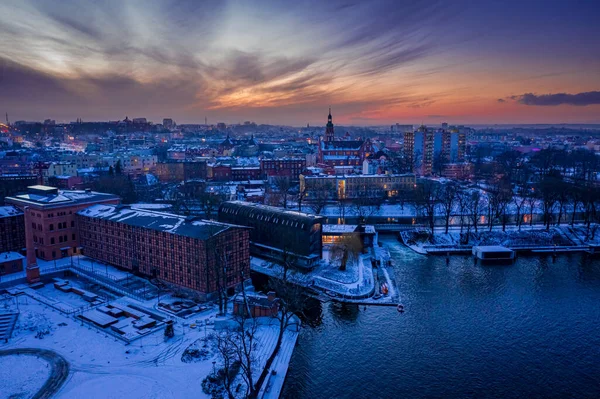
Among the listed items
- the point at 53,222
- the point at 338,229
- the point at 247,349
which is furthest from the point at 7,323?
the point at 338,229

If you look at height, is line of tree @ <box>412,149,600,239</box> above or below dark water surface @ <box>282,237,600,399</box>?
above

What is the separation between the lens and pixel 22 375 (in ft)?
61.3

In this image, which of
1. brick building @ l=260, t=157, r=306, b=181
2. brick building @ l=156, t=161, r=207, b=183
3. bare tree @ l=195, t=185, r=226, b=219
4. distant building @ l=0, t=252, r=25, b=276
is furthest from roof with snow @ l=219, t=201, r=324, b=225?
brick building @ l=156, t=161, r=207, b=183

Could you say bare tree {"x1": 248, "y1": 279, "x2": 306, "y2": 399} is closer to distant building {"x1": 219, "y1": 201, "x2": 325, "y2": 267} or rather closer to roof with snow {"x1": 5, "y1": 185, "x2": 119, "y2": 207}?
distant building {"x1": 219, "y1": 201, "x2": 325, "y2": 267}

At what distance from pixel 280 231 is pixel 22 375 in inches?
791

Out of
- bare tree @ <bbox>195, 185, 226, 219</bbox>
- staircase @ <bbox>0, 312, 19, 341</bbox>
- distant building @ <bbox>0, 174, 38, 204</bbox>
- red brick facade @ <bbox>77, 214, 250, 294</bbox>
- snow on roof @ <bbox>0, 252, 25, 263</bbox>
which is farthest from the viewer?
distant building @ <bbox>0, 174, 38, 204</bbox>

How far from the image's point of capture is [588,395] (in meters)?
18.5

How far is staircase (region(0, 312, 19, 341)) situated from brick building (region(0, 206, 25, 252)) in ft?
41.9

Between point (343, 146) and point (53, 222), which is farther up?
point (343, 146)

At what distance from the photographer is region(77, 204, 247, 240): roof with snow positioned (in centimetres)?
2727

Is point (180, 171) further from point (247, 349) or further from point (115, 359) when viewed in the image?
point (247, 349)

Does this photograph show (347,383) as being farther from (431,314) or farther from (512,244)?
(512,244)

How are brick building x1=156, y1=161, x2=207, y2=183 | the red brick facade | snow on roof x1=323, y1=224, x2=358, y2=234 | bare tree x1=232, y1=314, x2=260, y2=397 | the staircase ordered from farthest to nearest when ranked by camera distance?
brick building x1=156, y1=161, x2=207, y2=183 → snow on roof x1=323, y1=224, x2=358, y2=234 → the red brick facade → the staircase → bare tree x1=232, y1=314, x2=260, y2=397

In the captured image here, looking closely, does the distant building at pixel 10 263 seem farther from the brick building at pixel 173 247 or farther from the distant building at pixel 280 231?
the distant building at pixel 280 231
